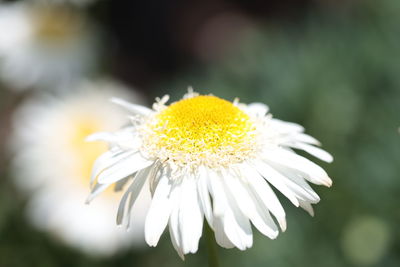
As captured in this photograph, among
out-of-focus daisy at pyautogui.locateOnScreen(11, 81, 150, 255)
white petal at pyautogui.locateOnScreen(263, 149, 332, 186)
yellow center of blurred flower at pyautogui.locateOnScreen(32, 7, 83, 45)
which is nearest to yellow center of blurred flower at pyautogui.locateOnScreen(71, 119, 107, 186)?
out-of-focus daisy at pyautogui.locateOnScreen(11, 81, 150, 255)

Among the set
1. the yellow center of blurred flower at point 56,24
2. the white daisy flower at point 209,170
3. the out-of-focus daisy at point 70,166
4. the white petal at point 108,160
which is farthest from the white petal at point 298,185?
the yellow center of blurred flower at point 56,24

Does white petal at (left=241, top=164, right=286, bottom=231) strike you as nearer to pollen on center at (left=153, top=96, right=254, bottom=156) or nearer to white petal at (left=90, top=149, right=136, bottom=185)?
pollen on center at (left=153, top=96, right=254, bottom=156)

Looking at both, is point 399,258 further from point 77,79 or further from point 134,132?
point 77,79

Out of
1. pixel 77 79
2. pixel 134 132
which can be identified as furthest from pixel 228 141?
pixel 77 79

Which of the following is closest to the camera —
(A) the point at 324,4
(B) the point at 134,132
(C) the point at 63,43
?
(B) the point at 134,132

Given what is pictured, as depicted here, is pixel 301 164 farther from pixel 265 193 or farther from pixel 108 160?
pixel 108 160

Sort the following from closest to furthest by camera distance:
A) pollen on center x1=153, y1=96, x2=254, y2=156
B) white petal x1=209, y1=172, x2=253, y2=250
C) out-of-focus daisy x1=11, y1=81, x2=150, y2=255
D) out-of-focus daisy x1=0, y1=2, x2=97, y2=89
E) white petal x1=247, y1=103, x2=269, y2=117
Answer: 1. white petal x1=209, y1=172, x2=253, y2=250
2. pollen on center x1=153, y1=96, x2=254, y2=156
3. white petal x1=247, y1=103, x2=269, y2=117
4. out-of-focus daisy x1=11, y1=81, x2=150, y2=255
5. out-of-focus daisy x1=0, y1=2, x2=97, y2=89

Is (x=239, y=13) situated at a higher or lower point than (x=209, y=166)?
higher
